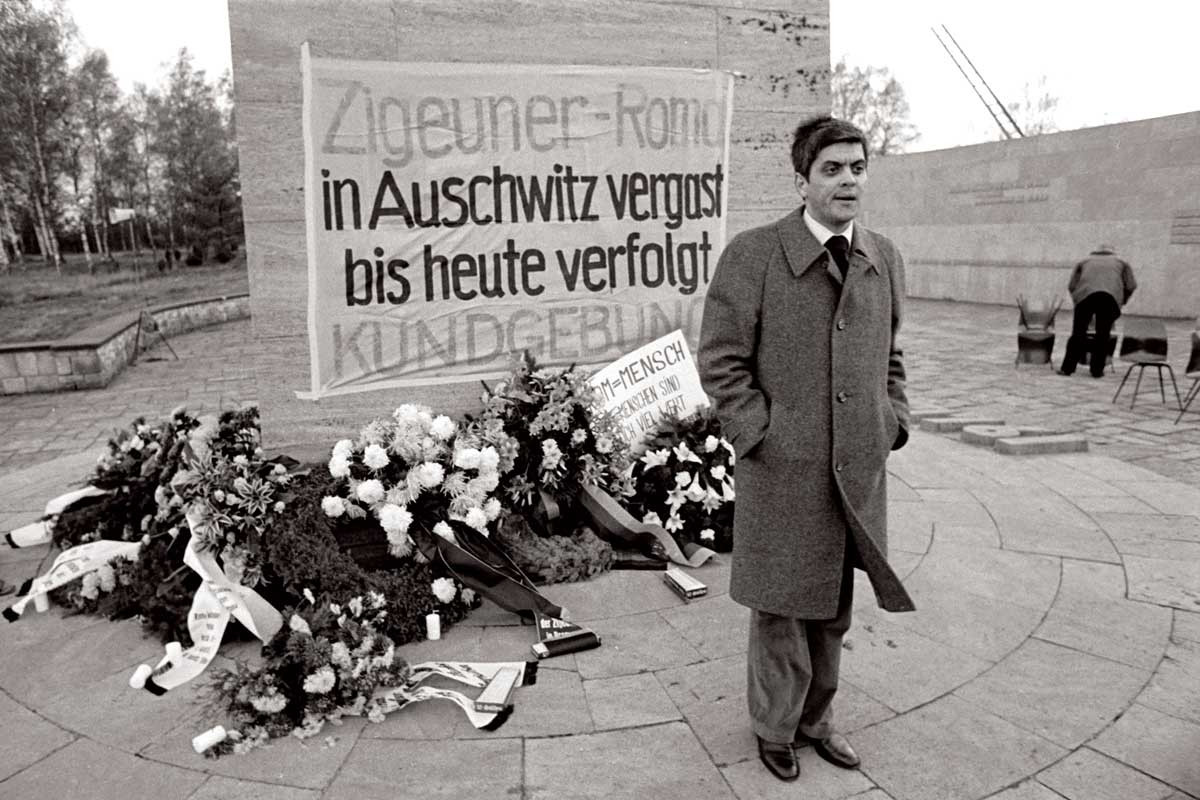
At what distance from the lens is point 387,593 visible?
3.65m

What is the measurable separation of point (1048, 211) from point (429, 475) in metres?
17.5

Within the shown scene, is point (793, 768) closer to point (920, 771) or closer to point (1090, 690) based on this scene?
point (920, 771)

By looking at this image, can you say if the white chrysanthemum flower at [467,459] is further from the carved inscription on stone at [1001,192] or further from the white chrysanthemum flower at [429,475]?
the carved inscription on stone at [1001,192]

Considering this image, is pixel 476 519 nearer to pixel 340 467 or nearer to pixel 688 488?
pixel 340 467

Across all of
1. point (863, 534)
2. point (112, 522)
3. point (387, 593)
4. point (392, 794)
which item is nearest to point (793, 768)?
point (863, 534)

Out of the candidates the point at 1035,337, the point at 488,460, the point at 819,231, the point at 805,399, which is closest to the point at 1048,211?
the point at 1035,337

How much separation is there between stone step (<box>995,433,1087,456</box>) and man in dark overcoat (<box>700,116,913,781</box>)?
4.49 metres

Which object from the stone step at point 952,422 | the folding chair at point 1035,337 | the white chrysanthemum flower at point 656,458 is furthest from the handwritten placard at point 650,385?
the folding chair at point 1035,337

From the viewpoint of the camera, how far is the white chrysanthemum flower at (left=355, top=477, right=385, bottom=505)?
3814 mm

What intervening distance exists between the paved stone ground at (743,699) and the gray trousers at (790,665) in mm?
193

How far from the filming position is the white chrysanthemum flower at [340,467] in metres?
3.95

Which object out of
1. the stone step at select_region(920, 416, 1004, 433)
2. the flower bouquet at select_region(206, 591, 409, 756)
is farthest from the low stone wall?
the flower bouquet at select_region(206, 591, 409, 756)

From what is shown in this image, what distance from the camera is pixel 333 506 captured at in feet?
12.5

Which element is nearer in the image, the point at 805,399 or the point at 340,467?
the point at 805,399
